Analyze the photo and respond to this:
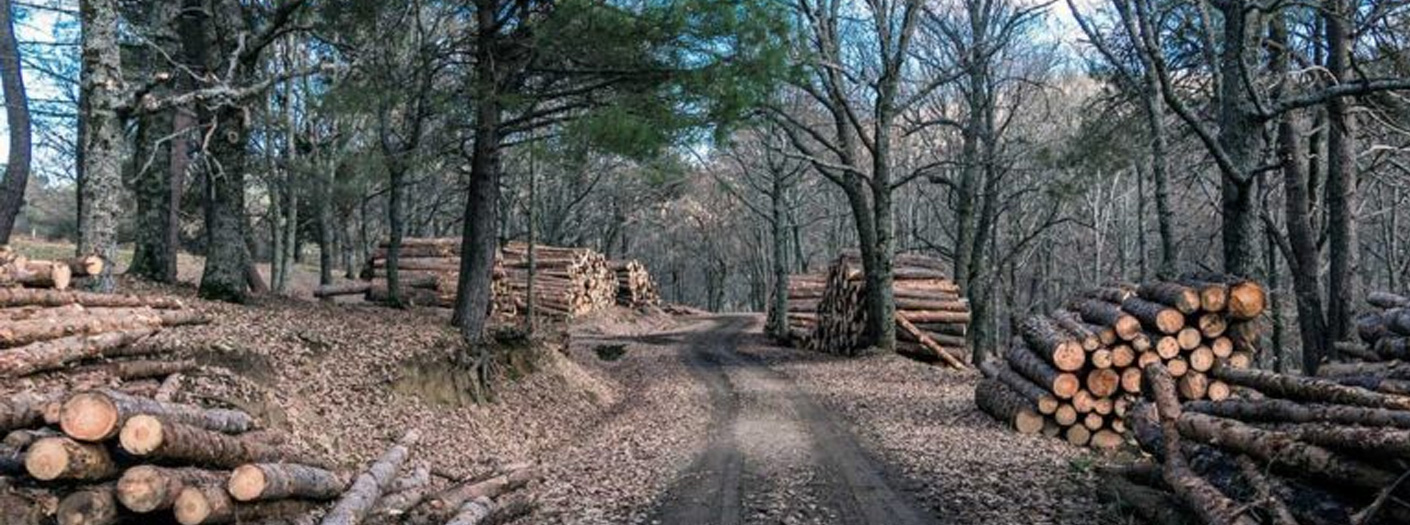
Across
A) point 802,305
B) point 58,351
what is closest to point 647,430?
point 58,351

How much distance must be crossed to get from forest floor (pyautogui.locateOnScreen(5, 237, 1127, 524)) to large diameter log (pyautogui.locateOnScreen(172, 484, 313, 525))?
67.4 inches

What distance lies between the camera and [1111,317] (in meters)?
10.6

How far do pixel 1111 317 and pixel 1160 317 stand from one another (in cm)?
64

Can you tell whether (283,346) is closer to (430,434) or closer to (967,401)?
(430,434)

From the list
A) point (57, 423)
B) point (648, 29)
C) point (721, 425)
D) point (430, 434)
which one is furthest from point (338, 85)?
point (57, 423)

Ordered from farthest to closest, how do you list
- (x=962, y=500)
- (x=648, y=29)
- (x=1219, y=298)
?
1. (x=648, y=29)
2. (x=1219, y=298)
3. (x=962, y=500)

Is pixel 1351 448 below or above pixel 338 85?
below

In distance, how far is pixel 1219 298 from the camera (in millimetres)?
10000

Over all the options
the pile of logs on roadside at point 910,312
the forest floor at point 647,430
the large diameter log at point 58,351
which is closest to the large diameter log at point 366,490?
the forest floor at point 647,430

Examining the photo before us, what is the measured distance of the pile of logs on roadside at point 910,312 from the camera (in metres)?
20.7

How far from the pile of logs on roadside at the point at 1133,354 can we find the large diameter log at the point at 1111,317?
0.04 feet

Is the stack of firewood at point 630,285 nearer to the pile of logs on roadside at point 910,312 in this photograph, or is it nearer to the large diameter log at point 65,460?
the pile of logs on roadside at point 910,312

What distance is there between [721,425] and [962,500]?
4921 millimetres

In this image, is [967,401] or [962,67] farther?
[962,67]
